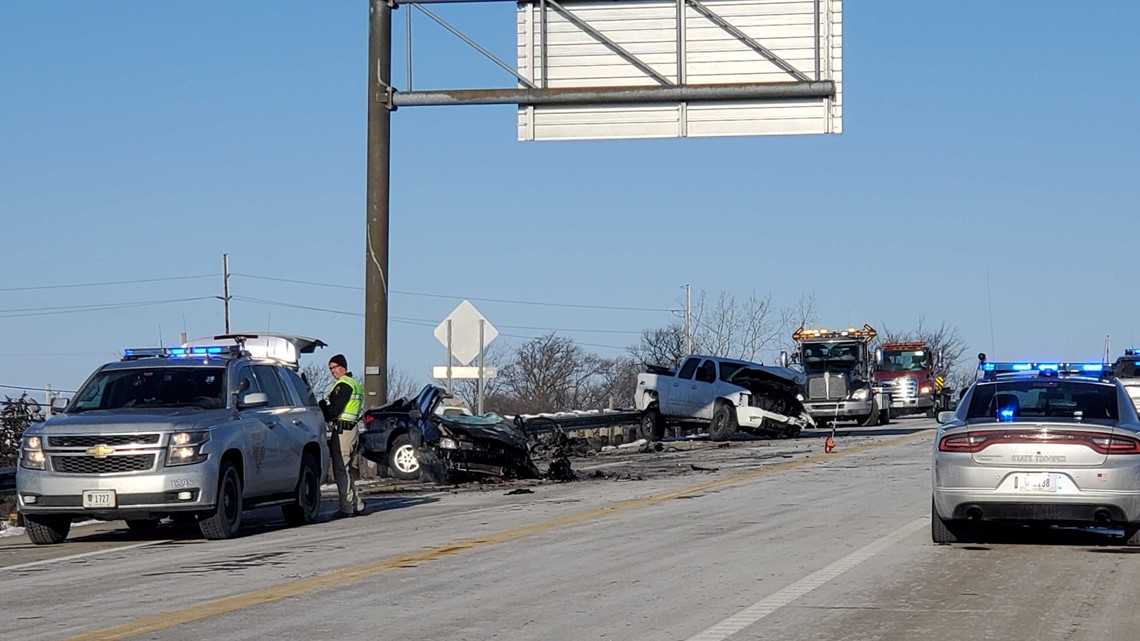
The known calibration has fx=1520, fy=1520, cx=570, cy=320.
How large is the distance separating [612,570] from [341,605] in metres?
2.47

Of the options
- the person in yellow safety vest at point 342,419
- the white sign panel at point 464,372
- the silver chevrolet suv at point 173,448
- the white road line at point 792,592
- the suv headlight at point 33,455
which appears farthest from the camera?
the white sign panel at point 464,372

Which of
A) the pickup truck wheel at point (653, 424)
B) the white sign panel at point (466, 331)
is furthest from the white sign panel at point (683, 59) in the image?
the pickup truck wheel at point (653, 424)

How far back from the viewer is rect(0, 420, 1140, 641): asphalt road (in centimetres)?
905

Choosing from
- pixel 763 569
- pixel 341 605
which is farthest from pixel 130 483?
pixel 763 569

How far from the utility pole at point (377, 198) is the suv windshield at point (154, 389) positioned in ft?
25.7

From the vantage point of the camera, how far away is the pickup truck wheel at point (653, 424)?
118ft

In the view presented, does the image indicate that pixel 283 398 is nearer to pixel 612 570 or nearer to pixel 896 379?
pixel 612 570

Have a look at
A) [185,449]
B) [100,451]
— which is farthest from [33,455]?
[185,449]

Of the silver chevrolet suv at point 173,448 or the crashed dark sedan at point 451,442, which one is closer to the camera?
the silver chevrolet suv at point 173,448

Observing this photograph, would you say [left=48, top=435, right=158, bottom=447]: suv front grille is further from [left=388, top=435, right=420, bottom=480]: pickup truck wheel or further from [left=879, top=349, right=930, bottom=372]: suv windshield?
[left=879, top=349, right=930, bottom=372]: suv windshield

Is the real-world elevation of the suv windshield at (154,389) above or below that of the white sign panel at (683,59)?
below

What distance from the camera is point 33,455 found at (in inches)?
563

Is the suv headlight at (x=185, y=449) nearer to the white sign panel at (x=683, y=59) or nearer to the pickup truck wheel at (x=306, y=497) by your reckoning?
the pickup truck wheel at (x=306, y=497)

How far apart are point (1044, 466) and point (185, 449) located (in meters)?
7.68
